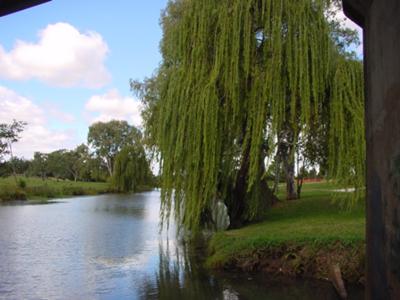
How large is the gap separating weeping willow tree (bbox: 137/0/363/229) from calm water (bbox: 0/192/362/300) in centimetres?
161

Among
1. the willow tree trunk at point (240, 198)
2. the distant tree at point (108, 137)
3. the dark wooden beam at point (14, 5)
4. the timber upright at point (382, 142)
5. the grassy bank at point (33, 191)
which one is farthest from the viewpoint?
the distant tree at point (108, 137)

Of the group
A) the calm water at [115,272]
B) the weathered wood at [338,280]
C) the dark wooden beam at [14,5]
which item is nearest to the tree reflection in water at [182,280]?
the calm water at [115,272]

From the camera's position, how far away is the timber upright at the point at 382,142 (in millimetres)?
2418

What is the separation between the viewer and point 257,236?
32.8 ft

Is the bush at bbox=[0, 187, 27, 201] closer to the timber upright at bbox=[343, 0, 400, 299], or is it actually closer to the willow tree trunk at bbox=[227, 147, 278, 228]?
the willow tree trunk at bbox=[227, 147, 278, 228]

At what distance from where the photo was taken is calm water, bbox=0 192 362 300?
27.5 feet

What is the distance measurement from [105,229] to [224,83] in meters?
9.77

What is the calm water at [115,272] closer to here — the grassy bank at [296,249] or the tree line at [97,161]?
the grassy bank at [296,249]

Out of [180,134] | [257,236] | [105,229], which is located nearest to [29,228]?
[105,229]

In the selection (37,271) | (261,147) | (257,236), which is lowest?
(37,271)

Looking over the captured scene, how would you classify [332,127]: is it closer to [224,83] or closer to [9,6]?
[224,83]

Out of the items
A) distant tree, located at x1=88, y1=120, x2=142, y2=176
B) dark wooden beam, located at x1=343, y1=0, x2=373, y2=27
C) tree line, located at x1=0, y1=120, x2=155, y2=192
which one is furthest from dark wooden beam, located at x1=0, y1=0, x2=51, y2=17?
distant tree, located at x1=88, y1=120, x2=142, y2=176

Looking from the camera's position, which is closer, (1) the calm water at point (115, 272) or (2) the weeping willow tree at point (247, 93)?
(1) the calm water at point (115, 272)

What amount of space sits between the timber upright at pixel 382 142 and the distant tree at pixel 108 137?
7069cm
